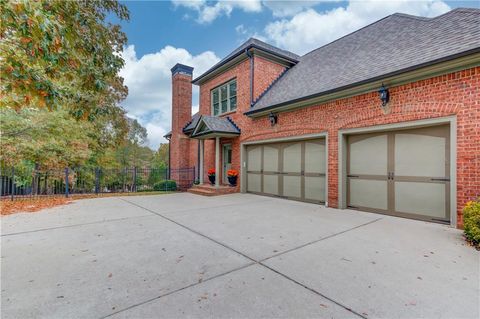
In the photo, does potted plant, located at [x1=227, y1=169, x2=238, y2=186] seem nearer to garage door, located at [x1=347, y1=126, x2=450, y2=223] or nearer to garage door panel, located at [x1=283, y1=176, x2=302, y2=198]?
garage door panel, located at [x1=283, y1=176, x2=302, y2=198]

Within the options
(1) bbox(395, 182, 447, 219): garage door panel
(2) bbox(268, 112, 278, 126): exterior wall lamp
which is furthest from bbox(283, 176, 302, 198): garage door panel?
(1) bbox(395, 182, 447, 219): garage door panel

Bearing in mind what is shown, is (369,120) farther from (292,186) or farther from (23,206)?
(23,206)

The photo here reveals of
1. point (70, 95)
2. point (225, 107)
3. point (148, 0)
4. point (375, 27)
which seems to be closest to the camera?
point (70, 95)

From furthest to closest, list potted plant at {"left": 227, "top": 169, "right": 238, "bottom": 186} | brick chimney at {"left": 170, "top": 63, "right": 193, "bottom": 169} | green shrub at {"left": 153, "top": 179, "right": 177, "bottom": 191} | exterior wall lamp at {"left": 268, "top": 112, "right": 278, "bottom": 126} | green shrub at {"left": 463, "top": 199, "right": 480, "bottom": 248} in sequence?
brick chimney at {"left": 170, "top": 63, "right": 193, "bottom": 169} → green shrub at {"left": 153, "top": 179, "right": 177, "bottom": 191} → potted plant at {"left": 227, "top": 169, "right": 238, "bottom": 186} → exterior wall lamp at {"left": 268, "top": 112, "right": 278, "bottom": 126} → green shrub at {"left": 463, "top": 199, "right": 480, "bottom": 248}

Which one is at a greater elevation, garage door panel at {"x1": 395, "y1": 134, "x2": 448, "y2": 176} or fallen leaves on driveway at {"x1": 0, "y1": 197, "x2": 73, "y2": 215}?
garage door panel at {"x1": 395, "y1": 134, "x2": 448, "y2": 176}

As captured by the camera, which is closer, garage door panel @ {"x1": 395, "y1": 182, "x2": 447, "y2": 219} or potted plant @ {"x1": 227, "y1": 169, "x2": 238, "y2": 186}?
garage door panel @ {"x1": 395, "y1": 182, "x2": 447, "y2": 219}

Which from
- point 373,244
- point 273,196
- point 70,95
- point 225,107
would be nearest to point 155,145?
point 225,107

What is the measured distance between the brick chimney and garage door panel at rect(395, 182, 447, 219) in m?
11.9

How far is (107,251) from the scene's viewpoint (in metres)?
3.78

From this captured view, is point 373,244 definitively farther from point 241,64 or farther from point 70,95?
point 241,64

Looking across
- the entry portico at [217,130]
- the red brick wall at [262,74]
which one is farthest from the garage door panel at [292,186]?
the red brick wall at [262,74]

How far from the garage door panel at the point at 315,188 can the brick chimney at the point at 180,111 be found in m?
9.02

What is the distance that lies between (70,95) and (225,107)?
8551 millimetres

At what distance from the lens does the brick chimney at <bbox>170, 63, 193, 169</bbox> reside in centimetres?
1480
